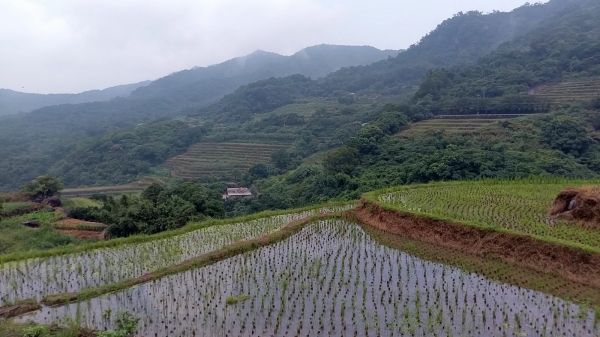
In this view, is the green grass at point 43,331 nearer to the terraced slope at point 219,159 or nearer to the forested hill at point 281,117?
the forested hill at point 281,117

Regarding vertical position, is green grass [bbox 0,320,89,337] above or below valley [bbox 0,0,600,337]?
above

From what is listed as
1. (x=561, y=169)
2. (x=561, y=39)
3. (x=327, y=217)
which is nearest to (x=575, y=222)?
(x=327, y=217)

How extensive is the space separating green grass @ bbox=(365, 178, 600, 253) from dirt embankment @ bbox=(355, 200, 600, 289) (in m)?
0.20

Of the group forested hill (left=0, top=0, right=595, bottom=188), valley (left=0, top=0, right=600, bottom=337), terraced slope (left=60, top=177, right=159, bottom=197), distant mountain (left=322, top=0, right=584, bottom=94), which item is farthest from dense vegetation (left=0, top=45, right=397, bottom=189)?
distant mountain (left=322, top=0, right=584, bottom=94)

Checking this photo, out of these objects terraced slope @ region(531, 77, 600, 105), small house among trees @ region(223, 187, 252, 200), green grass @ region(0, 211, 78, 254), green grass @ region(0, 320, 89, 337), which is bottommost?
small house among trees @ region(223, 187, 252, 200)

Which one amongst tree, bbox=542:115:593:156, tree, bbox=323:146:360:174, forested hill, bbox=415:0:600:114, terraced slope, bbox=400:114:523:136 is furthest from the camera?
forested hill, bbox=415:0:600:114

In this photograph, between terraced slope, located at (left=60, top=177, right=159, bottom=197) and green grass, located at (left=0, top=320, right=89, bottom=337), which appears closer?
green grass, located at (left=0, top=320, right=89, bottom=337)

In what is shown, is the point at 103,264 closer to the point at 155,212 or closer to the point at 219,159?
the point at 155,212

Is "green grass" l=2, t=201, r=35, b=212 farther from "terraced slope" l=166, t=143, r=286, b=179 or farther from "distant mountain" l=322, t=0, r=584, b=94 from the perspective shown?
"distant mountain" l=322, t=0, r=584, b=94

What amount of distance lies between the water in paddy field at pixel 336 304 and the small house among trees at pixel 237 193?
2964 cm

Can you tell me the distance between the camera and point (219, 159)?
62.3 metres

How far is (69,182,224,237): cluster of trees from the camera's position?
61.5 feet

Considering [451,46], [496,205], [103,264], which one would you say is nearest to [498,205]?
[496,205]

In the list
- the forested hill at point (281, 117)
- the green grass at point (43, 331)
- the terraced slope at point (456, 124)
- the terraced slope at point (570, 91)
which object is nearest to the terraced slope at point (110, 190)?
the forested hill at point (281, 117)
